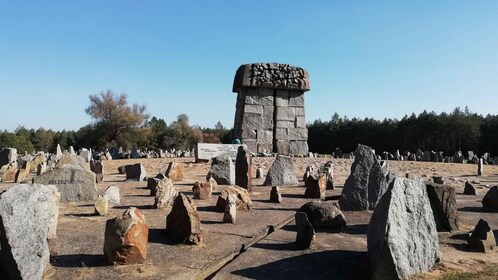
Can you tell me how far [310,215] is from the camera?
457 centimetres

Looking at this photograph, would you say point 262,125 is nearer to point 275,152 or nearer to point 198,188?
point 275,152

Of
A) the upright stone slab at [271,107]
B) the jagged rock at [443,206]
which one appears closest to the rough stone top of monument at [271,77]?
the upright stone slab at [271,107]

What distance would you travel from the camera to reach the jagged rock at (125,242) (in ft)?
10.4

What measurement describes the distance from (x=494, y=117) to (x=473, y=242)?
36755 mm

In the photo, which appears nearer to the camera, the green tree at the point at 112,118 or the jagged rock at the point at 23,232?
the jagged rock at the point at 23,232

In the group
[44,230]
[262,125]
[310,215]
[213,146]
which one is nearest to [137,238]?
[44,230]

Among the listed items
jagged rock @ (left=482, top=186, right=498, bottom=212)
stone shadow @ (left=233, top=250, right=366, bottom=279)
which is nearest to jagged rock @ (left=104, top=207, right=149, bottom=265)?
stone shadow @ (left=233, top=250, right=366, bottom=279)

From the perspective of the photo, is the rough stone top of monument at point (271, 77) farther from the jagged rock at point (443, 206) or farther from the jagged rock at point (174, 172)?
the jagged rock at point (443, 206)

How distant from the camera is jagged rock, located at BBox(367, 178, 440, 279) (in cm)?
292

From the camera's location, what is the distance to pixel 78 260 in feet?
10.9

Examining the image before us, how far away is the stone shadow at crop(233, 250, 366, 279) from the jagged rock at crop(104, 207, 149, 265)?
854mm

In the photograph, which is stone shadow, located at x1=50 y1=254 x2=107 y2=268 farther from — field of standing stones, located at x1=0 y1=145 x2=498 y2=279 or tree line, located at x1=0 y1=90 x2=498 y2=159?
tree line, located at x1=0 y1=90 x2=498 y2=159

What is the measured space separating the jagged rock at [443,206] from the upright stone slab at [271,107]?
39.1 ft

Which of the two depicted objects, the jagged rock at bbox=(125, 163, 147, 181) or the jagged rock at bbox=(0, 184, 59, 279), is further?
the jagged rock at bbox=(125, 163, 147, 181)
